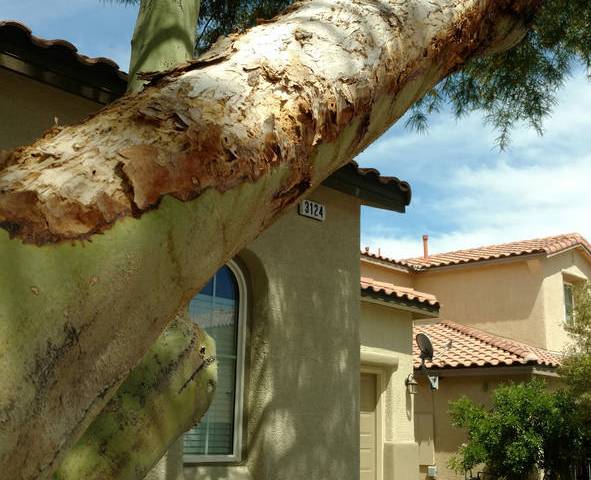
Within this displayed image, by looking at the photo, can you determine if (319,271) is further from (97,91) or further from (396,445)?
(396,445)

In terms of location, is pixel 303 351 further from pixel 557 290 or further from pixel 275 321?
pixel 557 290

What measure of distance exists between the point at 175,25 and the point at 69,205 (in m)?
1.89

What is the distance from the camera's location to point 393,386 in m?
10.9

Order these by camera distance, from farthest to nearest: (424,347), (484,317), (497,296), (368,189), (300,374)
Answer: (484,317) < (497,296) < (424,347) < (368,189) < (300,374)

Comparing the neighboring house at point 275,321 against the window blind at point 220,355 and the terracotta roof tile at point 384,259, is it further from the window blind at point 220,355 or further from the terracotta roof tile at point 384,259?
the terracotta roof tile at point 384,259

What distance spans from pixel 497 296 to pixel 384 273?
3.10 meters

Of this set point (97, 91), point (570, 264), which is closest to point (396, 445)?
point (97, 91)

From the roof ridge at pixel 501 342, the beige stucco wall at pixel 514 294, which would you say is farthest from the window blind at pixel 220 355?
the beige stucco wall at pixel 514 294

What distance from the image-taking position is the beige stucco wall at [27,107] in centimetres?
552

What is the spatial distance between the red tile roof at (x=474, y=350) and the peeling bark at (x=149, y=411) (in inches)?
591

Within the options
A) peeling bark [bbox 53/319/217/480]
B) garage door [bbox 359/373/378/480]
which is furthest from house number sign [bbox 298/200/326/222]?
peeling bark [bbox 53/319/217/480]

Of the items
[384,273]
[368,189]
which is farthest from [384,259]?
[368,189]

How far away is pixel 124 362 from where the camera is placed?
4.78 ft

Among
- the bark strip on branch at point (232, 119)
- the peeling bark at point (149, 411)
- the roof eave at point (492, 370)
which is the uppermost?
the roof eave at point (492, 370)
